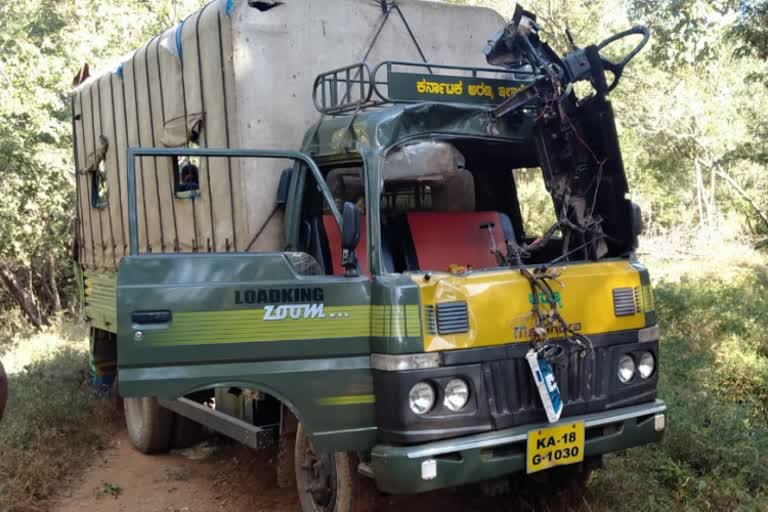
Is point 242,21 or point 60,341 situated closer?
point 242,21

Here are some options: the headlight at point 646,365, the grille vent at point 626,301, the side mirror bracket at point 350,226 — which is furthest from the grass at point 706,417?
the side mirror bracket at point 350,226

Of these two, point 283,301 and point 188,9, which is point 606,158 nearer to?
point 283,301

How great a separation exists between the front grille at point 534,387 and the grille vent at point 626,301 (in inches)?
9.8

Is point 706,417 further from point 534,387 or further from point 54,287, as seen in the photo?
point 54,287

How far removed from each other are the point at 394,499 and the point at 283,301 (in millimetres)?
1752

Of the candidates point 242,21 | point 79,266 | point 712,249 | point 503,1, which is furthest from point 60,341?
point 712,249

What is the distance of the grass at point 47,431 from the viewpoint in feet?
18.5

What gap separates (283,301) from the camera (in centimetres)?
386

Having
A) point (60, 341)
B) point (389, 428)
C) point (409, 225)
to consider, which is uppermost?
point (409, 225)

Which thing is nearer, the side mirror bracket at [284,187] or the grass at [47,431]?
the side mirror bracket at [284,187]

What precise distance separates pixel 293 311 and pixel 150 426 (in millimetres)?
3535

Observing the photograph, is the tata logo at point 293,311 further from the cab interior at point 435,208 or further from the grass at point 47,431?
the grass at point 47,431

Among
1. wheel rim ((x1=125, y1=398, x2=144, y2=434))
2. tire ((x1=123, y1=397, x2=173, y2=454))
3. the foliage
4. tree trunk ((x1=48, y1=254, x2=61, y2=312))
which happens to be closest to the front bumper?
tire ((x1=123, y1=397, x2=173, y2=454))

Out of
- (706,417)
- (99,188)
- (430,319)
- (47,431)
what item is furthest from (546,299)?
(99,188)
